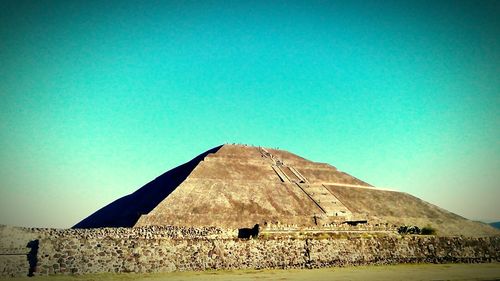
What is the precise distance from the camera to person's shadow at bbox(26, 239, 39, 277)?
57.3ft

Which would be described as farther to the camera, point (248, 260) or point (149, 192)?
point (149, 192)

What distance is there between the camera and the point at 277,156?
5878 centimetres

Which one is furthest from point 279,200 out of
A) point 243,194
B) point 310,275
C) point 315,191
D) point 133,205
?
point 310,275

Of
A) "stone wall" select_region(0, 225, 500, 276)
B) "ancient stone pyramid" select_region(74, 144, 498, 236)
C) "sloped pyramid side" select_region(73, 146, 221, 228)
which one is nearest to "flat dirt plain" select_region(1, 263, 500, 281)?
"stone wall" select_region(0, 225, 500, 276)

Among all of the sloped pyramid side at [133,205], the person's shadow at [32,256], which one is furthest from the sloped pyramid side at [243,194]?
the person's shadow at [32,256]

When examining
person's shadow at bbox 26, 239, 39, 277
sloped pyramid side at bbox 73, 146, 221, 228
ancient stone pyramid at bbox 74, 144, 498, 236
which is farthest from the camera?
sloped pyramid side at bbox 73, 146, 221, 228

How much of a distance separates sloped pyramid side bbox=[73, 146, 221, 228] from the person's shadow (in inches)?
730

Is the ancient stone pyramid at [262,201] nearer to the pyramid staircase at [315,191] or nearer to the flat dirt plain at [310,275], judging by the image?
the pyramid staircase at [315,191]

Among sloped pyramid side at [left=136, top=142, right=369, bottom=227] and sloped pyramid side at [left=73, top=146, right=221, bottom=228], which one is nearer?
sloped pyramid side at [left=136, top=142, right=369, bottom=227]

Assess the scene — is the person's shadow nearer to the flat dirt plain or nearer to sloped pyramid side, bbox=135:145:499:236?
the flat dirt plain

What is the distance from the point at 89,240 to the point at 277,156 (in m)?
42.6

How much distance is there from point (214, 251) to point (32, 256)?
988 centimetres

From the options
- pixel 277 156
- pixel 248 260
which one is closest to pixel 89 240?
pixel 248 260

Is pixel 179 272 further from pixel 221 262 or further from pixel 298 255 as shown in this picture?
pixel 298 255
